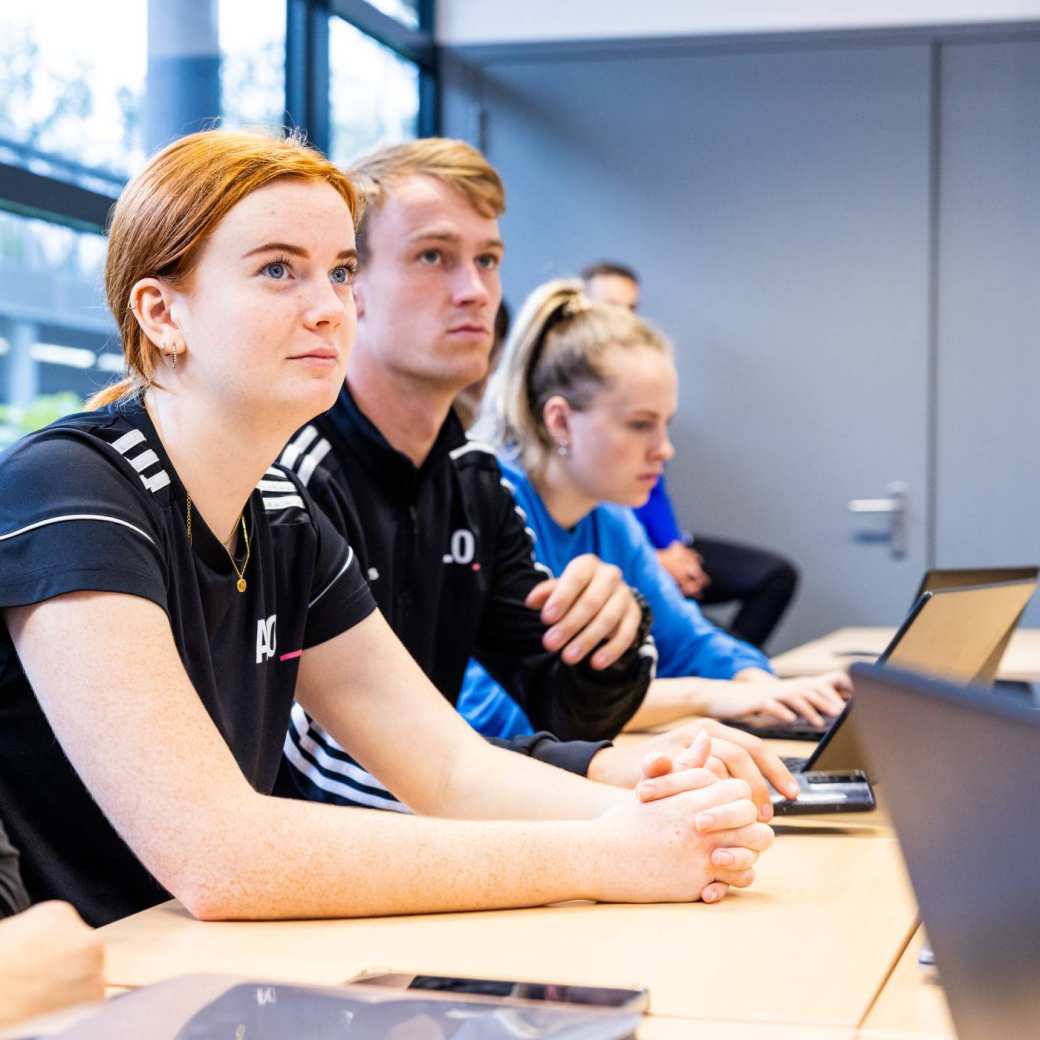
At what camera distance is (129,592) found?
1.17 m

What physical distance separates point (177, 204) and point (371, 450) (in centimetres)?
71

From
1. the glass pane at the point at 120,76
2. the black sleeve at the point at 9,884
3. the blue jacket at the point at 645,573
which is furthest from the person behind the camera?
the glass pane at the point at 120,76

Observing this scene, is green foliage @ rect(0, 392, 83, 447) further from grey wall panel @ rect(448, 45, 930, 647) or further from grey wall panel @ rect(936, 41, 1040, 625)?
grey wall panel @ rect(936, 41, 1040, 625)

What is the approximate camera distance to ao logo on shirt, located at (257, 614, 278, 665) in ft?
4.68

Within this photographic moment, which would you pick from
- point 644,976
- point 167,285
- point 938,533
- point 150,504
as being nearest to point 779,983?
point 644,976

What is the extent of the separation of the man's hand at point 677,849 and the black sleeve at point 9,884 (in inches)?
16.6

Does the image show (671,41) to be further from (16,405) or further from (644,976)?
(644,976)

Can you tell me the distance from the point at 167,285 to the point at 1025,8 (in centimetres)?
429

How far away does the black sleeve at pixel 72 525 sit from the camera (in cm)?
116

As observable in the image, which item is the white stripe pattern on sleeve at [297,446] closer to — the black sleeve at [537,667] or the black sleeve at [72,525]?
the black sleeve at [537,667]

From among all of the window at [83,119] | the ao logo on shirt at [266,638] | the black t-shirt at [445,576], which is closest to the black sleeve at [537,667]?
the black t-shirt at [445,576]

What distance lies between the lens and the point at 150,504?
4.21 ft

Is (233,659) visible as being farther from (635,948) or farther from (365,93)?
(365,93)

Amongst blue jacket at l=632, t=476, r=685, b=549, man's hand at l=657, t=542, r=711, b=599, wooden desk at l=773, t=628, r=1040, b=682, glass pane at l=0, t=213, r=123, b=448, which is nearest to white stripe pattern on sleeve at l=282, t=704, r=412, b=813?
wooden desk at l=773, t=628, r=1040, b=682
